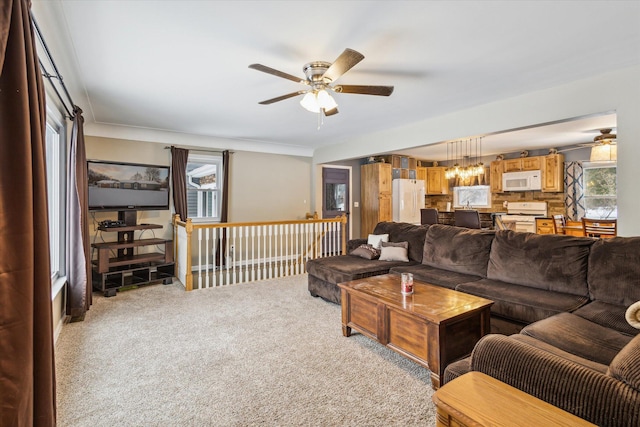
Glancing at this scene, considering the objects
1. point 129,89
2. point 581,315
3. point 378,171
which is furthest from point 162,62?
point 378,171

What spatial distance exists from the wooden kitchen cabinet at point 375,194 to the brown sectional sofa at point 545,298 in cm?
266

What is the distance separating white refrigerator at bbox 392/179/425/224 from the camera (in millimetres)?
7602

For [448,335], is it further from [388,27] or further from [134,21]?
[134,21]

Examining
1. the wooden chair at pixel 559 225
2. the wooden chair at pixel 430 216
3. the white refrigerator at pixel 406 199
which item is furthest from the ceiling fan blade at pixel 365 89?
the white refrigerator at pixel 406 199

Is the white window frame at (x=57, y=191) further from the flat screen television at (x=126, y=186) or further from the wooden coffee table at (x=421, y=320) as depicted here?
the wooden coffee table at (x=421, y=320)

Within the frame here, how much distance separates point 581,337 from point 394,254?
2.39 metres

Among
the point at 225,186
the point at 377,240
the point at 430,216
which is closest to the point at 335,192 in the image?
the point at 430,216

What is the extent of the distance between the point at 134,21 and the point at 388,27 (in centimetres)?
172

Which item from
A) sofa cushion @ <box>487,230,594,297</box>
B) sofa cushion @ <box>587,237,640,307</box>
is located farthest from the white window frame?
sofa cushion @ <box>587,237,640,307</box>

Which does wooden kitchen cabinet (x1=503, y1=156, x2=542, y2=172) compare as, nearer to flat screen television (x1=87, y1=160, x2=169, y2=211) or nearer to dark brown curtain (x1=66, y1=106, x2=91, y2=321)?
flat screen television (x1=87, y1=160, x2=169, y2=211)

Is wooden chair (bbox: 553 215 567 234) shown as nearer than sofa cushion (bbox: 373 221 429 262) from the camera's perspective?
No

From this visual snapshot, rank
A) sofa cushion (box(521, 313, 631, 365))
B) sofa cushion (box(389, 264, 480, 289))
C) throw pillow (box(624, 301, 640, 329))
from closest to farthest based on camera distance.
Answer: sofa cushion (box(521, 313, 631, 365)) < throw pillow (box(624, 301, 640, 329)) < sofa cushion (box(389, 264, 480, 289))

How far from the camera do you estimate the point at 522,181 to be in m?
6.94

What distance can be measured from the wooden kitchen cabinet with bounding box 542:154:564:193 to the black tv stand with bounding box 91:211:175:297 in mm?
7391
